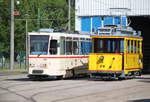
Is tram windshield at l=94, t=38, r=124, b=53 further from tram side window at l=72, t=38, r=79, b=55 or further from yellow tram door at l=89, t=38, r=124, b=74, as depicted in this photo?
tram side window at l=72, t=38, r=79, b=55

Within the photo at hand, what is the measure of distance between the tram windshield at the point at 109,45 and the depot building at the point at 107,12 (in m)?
12.5

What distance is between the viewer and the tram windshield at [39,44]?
1149 inches

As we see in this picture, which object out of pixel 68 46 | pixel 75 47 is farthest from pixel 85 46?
pixel 68 46

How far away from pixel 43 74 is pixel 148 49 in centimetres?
2060

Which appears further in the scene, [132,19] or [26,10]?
[26,10]

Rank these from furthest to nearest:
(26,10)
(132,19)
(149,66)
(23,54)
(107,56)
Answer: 1. (26,10)
2. (23,54)
3. (149,66)
4. (132,19)
5. (107,56)

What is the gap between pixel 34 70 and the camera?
1151 inches

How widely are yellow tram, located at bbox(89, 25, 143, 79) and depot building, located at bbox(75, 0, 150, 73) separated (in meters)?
11.8

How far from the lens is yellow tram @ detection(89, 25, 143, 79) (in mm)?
28500

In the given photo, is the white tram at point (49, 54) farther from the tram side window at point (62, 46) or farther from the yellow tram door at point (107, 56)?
the yellow tram door at point (107, 56)

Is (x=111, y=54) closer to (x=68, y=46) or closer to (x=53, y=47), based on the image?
(x=68, y=46)

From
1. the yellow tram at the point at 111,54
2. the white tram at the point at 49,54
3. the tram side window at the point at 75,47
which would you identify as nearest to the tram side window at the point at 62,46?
the white tram at the point at 49,54

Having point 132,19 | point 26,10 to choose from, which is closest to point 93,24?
point 132,19

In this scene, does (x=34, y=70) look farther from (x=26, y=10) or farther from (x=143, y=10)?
(x=26, y=10)
